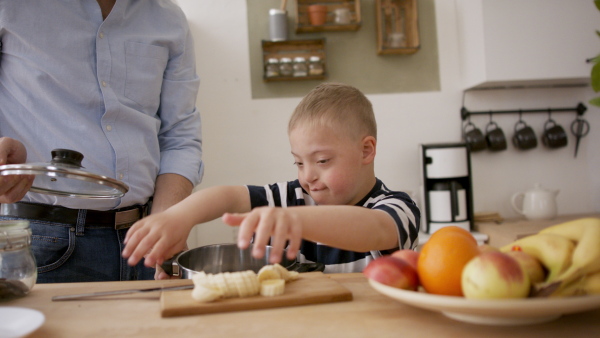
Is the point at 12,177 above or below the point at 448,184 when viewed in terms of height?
above

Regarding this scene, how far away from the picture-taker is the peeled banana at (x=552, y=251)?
51cm

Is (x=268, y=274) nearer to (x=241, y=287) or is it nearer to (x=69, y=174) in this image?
(x=241, y=287)

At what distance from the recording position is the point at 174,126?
4.27 feet

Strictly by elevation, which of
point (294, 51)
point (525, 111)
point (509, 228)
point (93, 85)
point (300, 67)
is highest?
point (294, 51)

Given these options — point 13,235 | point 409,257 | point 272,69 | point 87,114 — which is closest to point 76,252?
point 87,114

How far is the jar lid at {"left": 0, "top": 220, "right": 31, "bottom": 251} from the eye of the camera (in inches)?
25.7

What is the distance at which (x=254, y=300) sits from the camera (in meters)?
0.59

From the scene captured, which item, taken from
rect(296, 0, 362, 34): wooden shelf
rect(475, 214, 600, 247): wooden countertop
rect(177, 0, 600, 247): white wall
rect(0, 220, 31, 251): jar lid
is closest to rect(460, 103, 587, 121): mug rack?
rect(177, 0, 600, 247): white wall

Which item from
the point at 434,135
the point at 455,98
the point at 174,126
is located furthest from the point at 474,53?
the point at 174,126

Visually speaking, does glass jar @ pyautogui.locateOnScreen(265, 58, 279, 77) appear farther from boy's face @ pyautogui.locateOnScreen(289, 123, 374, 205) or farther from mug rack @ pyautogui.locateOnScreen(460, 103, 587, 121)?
boy's face @ pyautogui.locateOnScreen(289, 123, 374, 205)

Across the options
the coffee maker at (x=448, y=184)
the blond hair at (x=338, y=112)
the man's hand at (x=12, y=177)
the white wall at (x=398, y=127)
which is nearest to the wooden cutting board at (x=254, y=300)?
the man's hand at (x=12, y=177)

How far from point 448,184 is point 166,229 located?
184 cm

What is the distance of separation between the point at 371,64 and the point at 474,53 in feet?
1.78

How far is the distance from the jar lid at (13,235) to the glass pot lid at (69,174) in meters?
0.08
